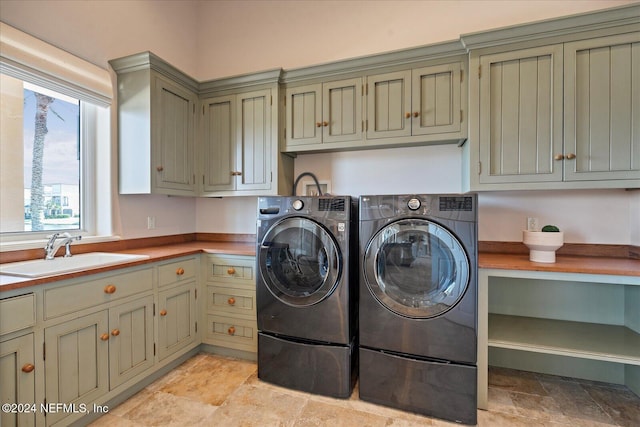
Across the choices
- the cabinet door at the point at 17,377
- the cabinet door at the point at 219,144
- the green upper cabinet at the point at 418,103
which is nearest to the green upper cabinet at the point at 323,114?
the green upper cabinet at the point at 418,103

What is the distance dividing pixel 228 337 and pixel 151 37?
259 cm

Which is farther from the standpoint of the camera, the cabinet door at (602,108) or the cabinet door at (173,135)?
the cabinet door at (173,135)

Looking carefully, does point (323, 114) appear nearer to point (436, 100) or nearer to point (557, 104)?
point (436, 100)

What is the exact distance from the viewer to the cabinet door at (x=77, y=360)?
1370 mm

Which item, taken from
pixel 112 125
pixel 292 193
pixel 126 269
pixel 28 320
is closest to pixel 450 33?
pixel 292 193

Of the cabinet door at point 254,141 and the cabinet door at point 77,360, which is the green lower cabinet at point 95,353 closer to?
the cabinet door at point 77,360

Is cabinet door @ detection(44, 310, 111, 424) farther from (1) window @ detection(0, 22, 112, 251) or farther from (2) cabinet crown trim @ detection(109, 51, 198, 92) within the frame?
(2) cabinet crown trim @ detection(109, 51, 198, 92)

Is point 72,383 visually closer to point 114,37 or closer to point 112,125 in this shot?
point 112,125

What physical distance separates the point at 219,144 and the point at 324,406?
2.14 m

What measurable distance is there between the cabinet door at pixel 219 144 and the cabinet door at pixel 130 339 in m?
1.09

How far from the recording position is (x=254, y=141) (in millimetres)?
2438

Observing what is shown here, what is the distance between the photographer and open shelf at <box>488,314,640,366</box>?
1595mm

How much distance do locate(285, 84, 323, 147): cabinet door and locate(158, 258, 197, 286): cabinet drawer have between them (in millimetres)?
1214

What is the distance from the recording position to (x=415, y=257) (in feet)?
5.42
